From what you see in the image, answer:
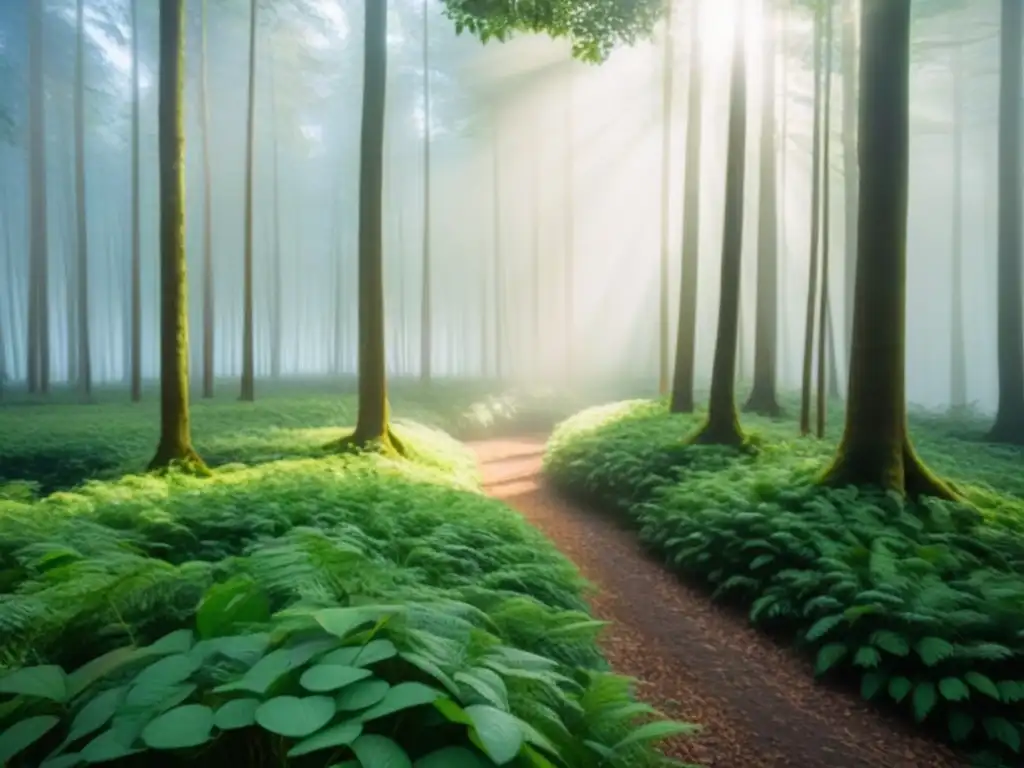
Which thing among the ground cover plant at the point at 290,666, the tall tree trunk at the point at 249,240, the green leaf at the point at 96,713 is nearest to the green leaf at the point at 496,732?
the ground cover plant at the point at 290,666

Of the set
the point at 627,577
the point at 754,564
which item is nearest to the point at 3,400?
the point at 627,577

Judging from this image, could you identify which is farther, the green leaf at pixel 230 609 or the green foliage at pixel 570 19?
the green foliage at pixel 570 19

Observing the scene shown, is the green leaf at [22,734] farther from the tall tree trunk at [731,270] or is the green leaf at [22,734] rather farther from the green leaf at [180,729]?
the tall tree trunk at [731,270]

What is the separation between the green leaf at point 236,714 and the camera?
1.85m

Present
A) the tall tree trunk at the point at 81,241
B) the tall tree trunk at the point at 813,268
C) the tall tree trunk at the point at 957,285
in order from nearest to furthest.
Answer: the tall tree trunk at the point at 813,268 < the tall tree trunk at the point at 81,241 < the tall tree trunk at the point at 957,285

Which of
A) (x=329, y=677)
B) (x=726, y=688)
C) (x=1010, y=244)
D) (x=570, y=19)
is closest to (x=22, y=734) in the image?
(x=329, y=677)

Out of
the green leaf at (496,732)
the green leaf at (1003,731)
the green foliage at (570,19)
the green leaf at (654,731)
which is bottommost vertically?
the green leaf at (1003,731)

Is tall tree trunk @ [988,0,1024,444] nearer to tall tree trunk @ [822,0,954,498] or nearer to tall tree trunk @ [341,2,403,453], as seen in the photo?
tall tree trunk @ [822,0,954,498]

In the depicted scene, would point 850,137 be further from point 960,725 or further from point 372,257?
point 960,725

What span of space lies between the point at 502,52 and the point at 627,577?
25891 millimetres

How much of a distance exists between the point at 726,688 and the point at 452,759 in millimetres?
3882

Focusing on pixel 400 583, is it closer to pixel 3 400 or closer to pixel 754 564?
pixel 754 564

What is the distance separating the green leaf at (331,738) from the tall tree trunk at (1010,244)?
53.0 feet

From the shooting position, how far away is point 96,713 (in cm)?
202
